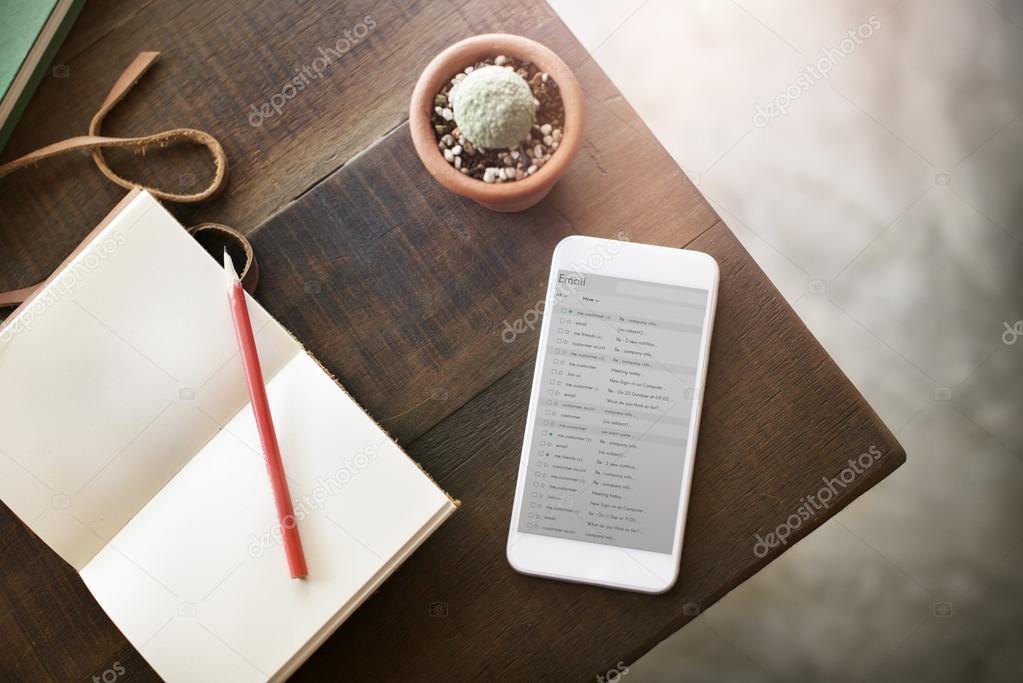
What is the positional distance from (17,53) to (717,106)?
1028 mm

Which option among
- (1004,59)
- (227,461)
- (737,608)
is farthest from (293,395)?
(1004,59)

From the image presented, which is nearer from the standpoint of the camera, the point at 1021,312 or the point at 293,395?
the point at 293,395

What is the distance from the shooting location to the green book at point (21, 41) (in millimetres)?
811

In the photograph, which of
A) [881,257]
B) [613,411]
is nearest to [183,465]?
[613,411]

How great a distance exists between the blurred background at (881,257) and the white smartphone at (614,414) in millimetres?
576

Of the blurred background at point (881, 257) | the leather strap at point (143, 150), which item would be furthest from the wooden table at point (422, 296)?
the blurred background at point (881, 257)

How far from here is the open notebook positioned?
74 centimetres

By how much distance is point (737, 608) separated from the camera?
1291mm

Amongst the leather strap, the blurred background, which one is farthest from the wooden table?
the blurred background

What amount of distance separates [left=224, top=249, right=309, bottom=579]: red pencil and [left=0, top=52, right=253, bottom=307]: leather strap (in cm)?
7

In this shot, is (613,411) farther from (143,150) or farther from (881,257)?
(881,257)

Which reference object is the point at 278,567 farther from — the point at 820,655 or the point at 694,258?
the point at 820,655

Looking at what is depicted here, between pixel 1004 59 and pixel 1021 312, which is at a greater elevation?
pixel 1004 59

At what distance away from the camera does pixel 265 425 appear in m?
0.74
